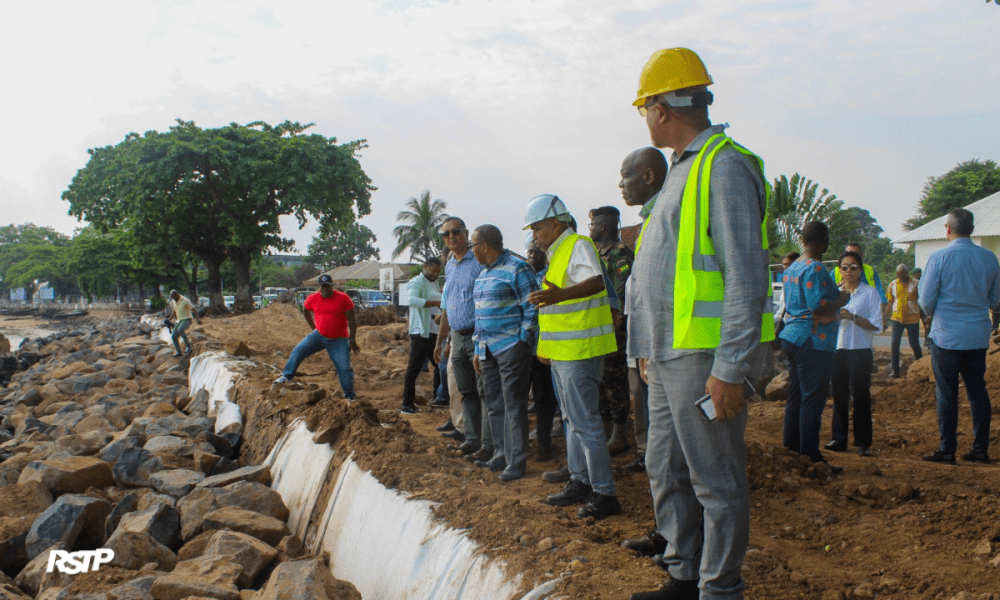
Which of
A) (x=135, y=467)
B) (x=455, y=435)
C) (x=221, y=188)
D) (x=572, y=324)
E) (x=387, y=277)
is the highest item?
(x=221, y=188)

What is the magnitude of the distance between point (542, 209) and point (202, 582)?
8.58 feet

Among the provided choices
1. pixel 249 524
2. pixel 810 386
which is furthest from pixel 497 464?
pixel 810 386

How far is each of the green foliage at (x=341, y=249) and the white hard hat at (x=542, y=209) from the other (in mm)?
66168

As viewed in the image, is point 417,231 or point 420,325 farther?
point 417,231

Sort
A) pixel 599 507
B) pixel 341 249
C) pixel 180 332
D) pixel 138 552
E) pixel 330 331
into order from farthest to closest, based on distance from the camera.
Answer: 1. pixel 341 249
2. pixel 180 332
3. pixel 330 331
4. pixel 138 552
5. pixel 599 507

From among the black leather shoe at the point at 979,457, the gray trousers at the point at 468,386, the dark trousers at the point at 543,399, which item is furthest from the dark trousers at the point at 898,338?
the gray trousers at the point at 468,386

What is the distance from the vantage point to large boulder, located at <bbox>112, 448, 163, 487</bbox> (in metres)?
5.66

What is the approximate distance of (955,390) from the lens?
16.0 feet

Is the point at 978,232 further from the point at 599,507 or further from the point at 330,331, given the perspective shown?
the point at 599,507

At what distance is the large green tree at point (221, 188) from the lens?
25.6 metres

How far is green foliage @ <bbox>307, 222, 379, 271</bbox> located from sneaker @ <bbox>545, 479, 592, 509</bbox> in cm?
6649

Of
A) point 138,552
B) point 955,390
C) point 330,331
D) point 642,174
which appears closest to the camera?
point 642,174

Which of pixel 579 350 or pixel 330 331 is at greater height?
pixel 579 350

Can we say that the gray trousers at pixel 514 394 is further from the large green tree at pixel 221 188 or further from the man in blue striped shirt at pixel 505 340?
the large green tree at pixel 221 188
